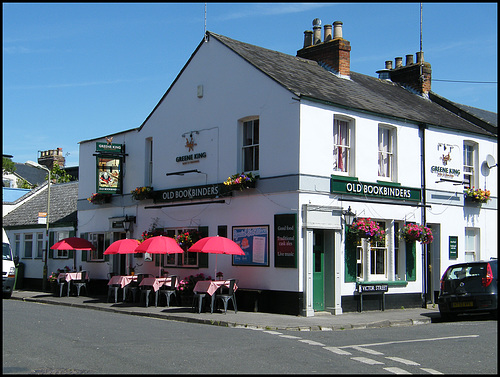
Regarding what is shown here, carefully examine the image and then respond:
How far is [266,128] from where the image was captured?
18.8 meters

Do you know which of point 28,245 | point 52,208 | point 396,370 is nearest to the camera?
point 396,370

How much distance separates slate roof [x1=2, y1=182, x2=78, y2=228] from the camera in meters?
28.4

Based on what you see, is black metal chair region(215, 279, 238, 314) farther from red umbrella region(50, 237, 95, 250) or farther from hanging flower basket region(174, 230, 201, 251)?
red umbrella region(50, 237, 95, 250)

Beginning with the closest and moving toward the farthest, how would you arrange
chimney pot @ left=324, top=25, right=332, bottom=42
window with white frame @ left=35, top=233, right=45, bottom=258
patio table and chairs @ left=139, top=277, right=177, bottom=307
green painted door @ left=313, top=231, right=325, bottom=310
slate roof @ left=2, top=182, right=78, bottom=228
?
green painted door @ left=313, top=231, right=325, bottom=310 < patio table and chairs @ left=139, top=277, right=177, bottom=307 < chimney pot @ left=324, top=25, right=332, bottom=42 < slate roof @ left=2, top=182, right=78, bottom=228 < window with white frame @ left=35, top=233, right=45, bottom=258

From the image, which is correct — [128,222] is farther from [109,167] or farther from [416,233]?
[416,233]

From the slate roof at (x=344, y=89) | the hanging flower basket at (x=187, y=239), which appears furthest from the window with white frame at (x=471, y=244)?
the hanging flower basket at (x=187, y=239)

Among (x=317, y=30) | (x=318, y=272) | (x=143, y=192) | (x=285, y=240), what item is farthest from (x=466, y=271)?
(x=143, y=192)

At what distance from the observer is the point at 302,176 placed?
1766cm

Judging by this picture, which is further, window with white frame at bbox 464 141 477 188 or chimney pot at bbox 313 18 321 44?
chimney pot at bbox 313 18 321 44

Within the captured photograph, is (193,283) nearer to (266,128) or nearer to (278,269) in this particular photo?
(278,269)

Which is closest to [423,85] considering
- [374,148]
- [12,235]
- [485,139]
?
[485,139]

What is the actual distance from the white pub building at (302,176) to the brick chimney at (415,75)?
165cm

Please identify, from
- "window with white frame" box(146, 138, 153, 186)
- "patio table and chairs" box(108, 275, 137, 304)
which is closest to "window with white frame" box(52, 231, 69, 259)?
"window with white frame" box(146, 138, 153, 186)

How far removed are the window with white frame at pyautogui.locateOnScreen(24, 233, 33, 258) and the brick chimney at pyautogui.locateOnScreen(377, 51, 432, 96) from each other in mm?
18056
